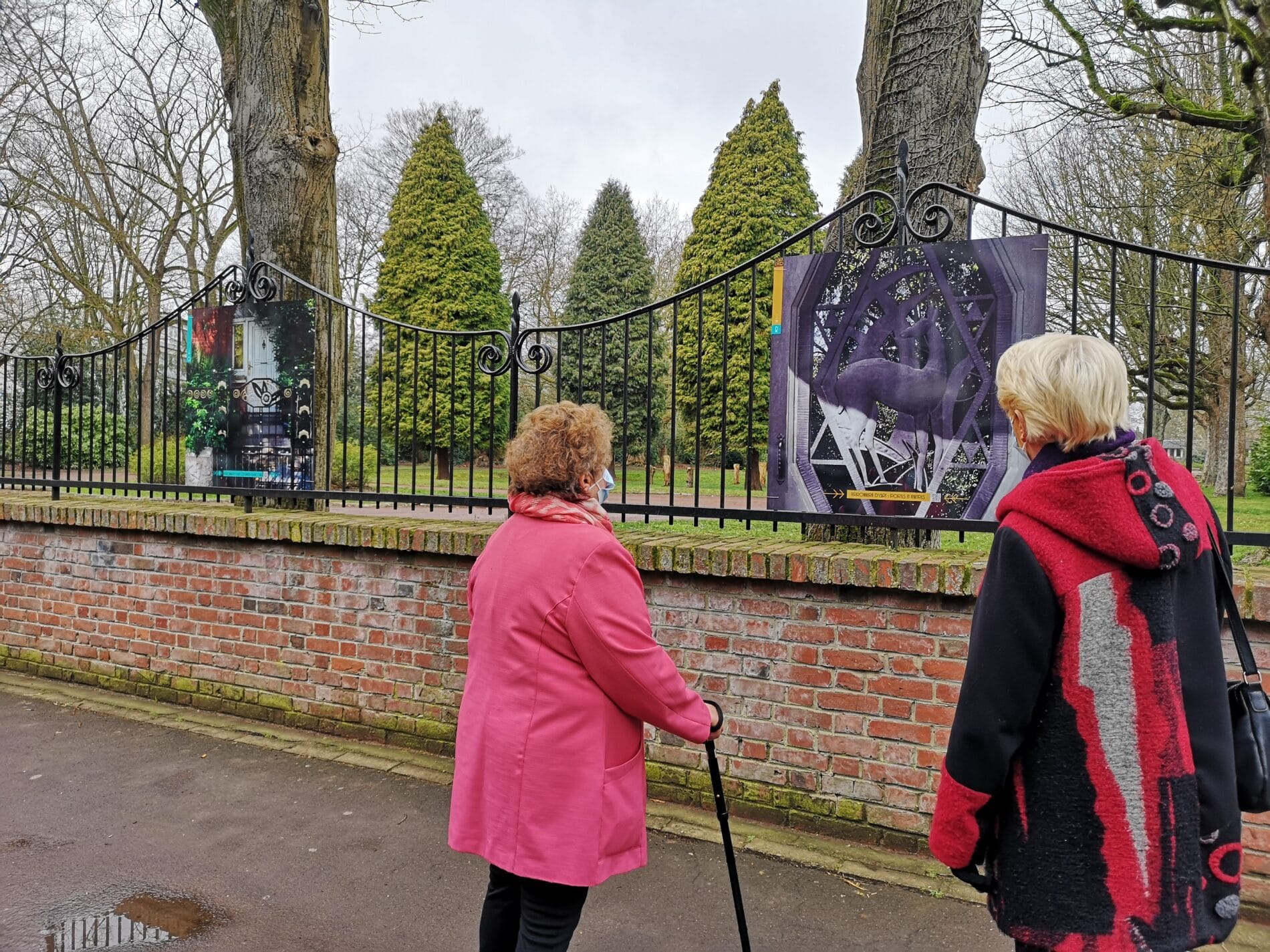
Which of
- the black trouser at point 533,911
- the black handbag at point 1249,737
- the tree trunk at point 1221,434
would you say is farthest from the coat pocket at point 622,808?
the tree trunk at point 1221,434

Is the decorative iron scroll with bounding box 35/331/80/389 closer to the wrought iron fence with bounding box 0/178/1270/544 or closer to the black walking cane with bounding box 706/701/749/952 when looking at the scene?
the wrought iron fence with bounding box 0/178/1270/544

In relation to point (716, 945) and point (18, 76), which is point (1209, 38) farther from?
point (18, 76)

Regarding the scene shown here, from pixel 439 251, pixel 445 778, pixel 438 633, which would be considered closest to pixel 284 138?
pixel 438 633

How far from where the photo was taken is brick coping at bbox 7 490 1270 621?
3.38m

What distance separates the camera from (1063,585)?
5.60 feet

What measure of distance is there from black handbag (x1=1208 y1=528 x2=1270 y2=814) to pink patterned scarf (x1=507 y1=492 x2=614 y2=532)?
1.35 metres

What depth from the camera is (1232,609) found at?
1878mm

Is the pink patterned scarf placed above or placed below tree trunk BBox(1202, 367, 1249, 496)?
below

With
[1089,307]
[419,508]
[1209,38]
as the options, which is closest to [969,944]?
[419,508]

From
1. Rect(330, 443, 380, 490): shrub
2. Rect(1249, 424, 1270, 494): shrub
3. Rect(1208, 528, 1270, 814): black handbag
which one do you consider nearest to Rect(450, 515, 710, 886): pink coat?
Rect(1208, 528, 1270, 814): black handbag

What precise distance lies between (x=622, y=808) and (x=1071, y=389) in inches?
55.1

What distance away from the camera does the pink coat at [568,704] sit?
2.17 meters

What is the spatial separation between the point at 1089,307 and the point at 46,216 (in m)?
21.5

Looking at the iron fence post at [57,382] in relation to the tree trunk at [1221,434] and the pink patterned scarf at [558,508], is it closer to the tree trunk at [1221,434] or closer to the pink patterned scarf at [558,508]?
the pink patterned scarf at [558,508]
